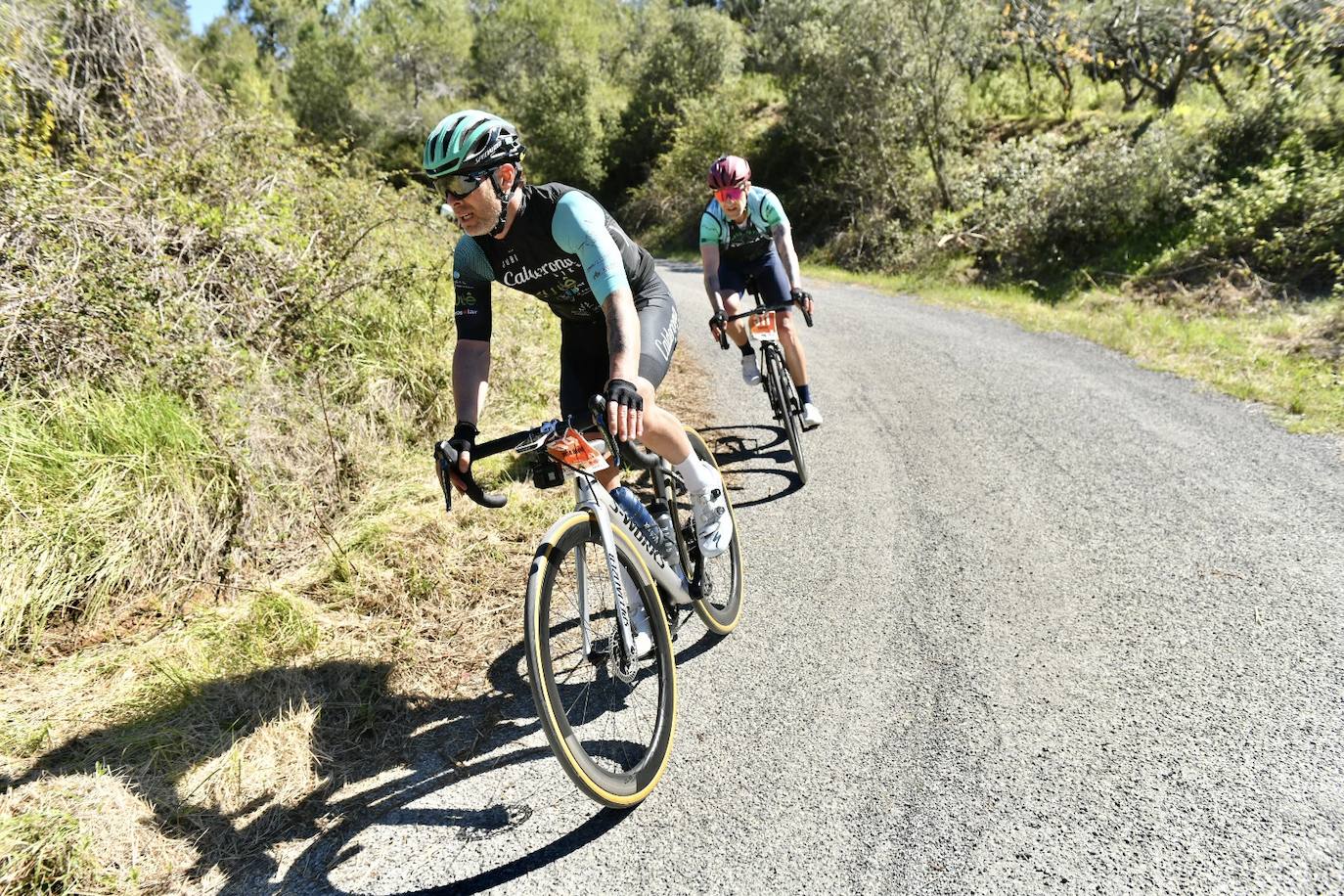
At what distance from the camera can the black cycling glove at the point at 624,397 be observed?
2625 mm

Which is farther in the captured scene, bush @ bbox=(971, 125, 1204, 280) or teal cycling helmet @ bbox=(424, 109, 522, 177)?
bush @ bbox=(971, 125, 1204, 280)

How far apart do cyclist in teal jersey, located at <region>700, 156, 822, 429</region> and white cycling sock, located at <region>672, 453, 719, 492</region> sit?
238cm

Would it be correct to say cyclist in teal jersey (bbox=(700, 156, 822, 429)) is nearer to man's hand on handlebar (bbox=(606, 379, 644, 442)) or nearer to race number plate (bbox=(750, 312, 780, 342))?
race number plate (bbox=(750, 312, 780, 342))

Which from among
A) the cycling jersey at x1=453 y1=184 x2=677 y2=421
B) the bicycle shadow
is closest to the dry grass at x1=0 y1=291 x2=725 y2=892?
the bicycle shadow

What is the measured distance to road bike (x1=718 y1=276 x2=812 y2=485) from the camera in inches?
221

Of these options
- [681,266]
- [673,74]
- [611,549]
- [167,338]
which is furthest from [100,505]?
[673,74]

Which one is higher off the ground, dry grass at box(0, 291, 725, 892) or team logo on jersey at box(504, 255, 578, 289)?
team logo on jersey at box(504, 255, 578, 289)

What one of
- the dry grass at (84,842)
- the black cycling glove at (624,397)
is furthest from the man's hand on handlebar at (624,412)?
the dry grass at (84,842)

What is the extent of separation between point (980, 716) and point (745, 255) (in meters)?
4.42

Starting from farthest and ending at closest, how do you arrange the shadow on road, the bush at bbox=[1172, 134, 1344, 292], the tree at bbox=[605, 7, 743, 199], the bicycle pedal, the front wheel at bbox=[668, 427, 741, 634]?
the tree at bbox=[605, 7, 743, 199] < the shadow on road < the bush at bbox=[1172, 134, 1344, 292] < the front wheel at bbox=[668, 427, 741, 634] < the bicycle pedal

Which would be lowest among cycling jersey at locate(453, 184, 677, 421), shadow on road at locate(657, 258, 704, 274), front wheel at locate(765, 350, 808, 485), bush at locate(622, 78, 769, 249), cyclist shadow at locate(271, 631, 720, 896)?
cyclist shadow at locate(271, 631, 720, 896)

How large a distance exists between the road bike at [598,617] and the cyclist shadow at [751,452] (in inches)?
85.1

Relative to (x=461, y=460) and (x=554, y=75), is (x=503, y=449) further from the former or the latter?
(x=554, y=75)

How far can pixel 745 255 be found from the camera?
6395mm
